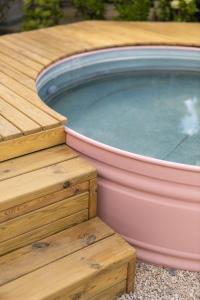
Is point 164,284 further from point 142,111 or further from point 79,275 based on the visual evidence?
point 142,111

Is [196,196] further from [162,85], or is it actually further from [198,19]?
Result: [198,19]

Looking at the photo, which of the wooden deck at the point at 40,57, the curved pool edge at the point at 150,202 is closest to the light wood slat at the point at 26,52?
the wooden deck at the point at 40,57

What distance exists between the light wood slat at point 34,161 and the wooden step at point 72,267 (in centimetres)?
35

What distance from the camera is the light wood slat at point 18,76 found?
3066mm

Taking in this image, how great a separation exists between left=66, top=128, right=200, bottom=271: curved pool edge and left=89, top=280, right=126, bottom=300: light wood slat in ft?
0.97

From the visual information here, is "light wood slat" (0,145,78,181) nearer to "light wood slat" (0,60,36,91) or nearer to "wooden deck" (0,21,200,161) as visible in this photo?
"wooden deck" (0,21,200,161)

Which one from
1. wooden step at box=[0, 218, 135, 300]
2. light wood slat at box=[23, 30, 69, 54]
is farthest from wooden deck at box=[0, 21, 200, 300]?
light wood slat at box=[23, 30, 69, 54]

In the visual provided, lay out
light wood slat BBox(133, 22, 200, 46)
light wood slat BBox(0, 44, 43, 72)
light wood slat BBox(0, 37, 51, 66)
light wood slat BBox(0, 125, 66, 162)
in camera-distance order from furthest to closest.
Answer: light wood slat BBox(133, 22, 200, 46), light wood slat BBox(0, 37, 51, 66), light wood slat BBox(0, 44, 43, 72), light wood slat BBox(0, 125, 66, 162)

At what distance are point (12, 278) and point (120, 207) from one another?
0.71 metres

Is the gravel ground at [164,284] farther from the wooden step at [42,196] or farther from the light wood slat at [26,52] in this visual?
the light wood slat at [26,52]

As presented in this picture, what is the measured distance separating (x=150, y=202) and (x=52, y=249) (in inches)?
21.4

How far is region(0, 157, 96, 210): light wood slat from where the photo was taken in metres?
1.99

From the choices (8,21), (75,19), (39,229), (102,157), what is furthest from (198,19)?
(39,229)

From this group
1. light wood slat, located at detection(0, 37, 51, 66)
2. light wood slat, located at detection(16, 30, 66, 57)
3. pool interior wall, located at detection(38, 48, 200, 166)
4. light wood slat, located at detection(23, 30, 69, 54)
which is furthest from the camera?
light wood slat, located at detection(23, 30, 69, 54)
